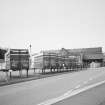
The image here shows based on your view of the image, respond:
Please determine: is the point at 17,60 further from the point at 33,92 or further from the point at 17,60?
the point at 33,92

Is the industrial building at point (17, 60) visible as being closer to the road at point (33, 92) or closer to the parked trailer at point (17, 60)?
the parked trailer at point (17, 60)

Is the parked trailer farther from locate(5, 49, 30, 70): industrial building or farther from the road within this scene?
the road

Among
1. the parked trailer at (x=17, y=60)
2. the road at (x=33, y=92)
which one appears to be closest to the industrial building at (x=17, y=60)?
the parked trailer at (x=17, y=60)

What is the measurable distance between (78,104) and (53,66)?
82.0 feet

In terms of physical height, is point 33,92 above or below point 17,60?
below

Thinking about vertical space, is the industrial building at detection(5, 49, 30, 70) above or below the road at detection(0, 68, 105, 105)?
above

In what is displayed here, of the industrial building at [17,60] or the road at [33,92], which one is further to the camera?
the industrial building at [17,60]

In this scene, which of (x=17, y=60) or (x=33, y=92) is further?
(x=17, y=60)

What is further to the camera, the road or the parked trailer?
the parked trailer

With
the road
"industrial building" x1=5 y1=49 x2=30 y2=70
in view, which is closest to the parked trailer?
"industrial building" x1=5 y1=49 x2=30 y2=70

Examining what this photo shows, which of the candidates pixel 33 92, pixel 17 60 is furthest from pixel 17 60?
pixel 33 92

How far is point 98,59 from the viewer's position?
85.9 metres

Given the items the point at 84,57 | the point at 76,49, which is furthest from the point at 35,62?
the point at 76,49

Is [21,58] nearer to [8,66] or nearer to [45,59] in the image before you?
[8,66]
